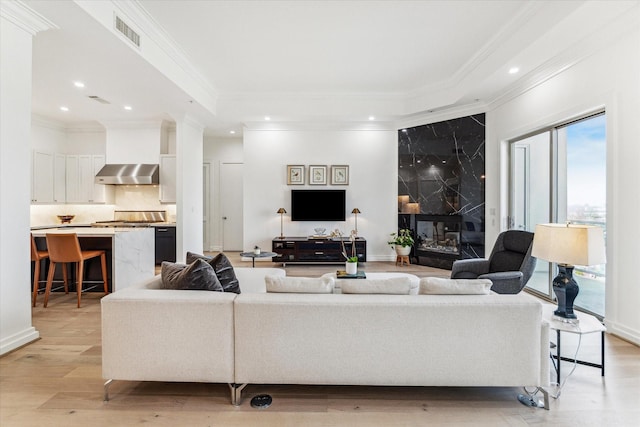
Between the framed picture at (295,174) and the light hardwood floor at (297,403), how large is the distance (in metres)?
4.83

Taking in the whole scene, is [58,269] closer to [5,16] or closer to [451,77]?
[5,16]

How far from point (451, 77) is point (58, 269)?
6.49 m

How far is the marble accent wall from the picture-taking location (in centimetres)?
564

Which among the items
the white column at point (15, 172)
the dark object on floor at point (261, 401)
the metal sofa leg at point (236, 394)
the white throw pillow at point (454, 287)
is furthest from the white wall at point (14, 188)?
the white throw pillow at point (454, 287)

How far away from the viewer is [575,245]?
7.06ft

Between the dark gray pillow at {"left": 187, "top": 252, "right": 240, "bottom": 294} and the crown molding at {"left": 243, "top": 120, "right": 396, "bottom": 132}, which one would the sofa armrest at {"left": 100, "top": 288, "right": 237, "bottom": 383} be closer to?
the dark gray pillow at {"left": 187, "top": 252, "right": 240, "bottom": 294}

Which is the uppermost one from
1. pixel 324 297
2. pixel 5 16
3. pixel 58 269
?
pixel 5 16

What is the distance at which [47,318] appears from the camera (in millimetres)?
3504

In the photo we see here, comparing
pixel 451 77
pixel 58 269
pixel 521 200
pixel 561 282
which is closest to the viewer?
pixel 561 282

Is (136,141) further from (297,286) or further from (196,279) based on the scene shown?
(297,286)

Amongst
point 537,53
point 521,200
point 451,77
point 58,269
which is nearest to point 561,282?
point 537,53

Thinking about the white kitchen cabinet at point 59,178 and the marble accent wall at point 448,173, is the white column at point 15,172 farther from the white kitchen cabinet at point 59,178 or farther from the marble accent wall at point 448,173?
the marble accent wall at point 448,173

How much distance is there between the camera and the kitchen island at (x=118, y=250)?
416 cm

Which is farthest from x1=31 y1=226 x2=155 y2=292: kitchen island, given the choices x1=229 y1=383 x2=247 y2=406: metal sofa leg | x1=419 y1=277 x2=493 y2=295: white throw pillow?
x1=419 y1=277 x2=493 y2=295: white throw pillow
